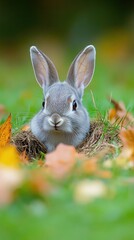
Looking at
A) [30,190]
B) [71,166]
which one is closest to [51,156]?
[71,166]

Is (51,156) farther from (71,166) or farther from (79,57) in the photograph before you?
(79,57)

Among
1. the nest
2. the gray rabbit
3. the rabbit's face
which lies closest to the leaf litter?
the nest

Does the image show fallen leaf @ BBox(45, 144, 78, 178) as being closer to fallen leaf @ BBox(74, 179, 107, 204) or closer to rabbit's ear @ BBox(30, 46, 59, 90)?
fallen leaf @ BBox(74, 179, 107, 204)

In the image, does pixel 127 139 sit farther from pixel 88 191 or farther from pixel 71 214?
pixel 71 214

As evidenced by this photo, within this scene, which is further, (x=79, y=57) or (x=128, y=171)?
(x=79, y=57)

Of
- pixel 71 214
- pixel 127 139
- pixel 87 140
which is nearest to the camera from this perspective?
pixel 71 214

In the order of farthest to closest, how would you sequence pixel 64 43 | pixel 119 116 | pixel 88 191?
pixel 64 43
pixel 119 116
pixel 88 191

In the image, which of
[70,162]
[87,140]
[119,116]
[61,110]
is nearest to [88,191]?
[70,162]
